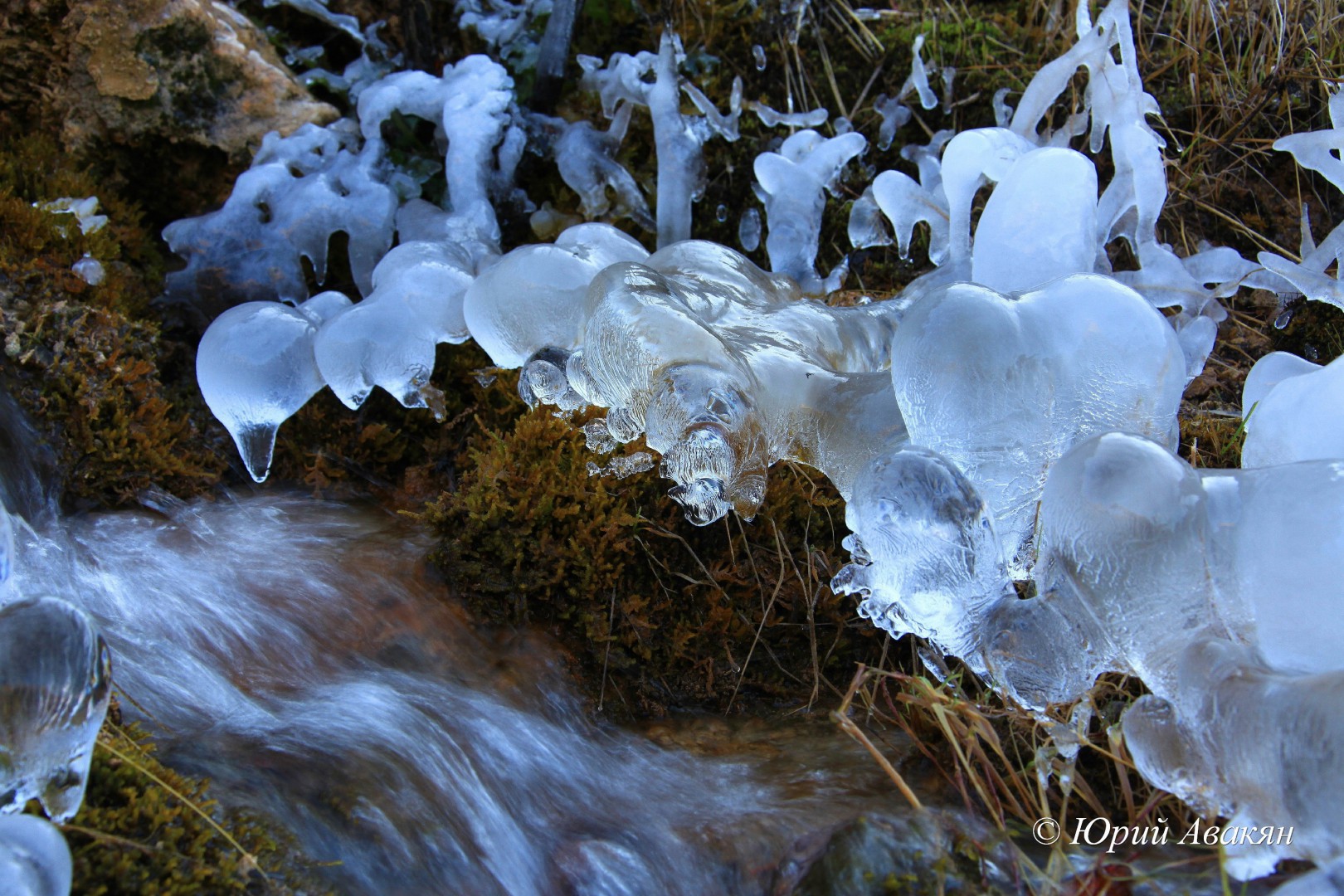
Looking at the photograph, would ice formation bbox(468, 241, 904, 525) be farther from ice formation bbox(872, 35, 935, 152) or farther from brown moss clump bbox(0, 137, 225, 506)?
ice formation bbox(872, 35, 935, 152)

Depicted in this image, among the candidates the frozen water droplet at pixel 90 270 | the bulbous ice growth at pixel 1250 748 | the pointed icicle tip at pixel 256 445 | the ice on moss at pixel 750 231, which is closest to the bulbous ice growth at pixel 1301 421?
the bulbous ice growth at pixel 1250 748

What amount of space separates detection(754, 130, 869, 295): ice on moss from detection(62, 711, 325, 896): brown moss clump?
2672mm

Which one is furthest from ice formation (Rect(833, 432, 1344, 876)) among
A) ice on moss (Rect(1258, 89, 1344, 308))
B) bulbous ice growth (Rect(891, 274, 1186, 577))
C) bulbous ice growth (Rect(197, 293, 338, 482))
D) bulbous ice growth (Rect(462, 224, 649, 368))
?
bulbous ice growth (Rect(197, 293, 338, 482))

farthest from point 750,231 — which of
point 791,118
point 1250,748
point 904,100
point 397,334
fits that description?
point 1250,748

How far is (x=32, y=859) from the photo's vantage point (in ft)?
5.16

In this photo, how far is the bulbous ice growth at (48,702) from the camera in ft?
5.49

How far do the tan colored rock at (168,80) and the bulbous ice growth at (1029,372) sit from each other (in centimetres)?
316

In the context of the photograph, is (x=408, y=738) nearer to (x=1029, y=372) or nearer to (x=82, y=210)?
(x=1029, y=372)

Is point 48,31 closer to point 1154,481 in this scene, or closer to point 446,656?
point 446,656

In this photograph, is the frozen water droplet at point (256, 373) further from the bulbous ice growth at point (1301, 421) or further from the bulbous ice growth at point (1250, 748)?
the bulbous ice growth at point (1301, 421)

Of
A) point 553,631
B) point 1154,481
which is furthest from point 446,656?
point 1154,481

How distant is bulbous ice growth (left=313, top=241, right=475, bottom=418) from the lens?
2.94 meters

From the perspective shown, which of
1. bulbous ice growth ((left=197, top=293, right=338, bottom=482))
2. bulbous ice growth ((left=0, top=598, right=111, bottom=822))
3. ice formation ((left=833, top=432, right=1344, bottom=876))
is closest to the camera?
ice formation ((left=833, top=432, right=1344, bottom=876))

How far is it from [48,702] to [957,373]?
67.6 inches
